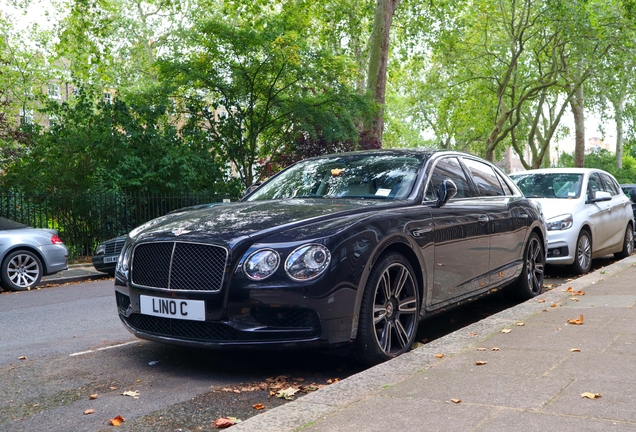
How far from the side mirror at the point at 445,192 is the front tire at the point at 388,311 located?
2.80 feet

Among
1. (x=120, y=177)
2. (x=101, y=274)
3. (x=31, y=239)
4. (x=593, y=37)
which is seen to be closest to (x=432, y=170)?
(x=31, y=239)

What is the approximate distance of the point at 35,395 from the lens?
4590mm

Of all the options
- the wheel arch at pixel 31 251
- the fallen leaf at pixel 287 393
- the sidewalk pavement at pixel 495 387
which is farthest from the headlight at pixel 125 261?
the wheel arch at pixel 31 251

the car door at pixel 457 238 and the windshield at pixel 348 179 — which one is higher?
the windshield at pixel 348 179

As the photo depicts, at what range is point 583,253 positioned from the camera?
10820mm

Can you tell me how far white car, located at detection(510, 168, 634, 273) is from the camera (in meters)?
10.4

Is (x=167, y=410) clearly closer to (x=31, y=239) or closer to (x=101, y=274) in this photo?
(x=31, y=239)

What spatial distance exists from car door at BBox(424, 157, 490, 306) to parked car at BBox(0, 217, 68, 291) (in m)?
8.10

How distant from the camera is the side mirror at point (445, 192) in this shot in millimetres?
5949

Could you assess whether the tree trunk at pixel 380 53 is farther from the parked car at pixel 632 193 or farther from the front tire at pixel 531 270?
the front tire at pixel 531 270

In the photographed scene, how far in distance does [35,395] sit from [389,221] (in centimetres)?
265

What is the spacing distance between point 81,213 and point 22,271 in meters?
5.49

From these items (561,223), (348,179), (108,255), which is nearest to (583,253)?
(561,223)

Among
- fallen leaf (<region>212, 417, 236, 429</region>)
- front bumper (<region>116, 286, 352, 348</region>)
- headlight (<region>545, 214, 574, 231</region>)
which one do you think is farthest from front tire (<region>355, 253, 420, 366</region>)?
headlight (<region>545, 214, 574, 231</region>)
